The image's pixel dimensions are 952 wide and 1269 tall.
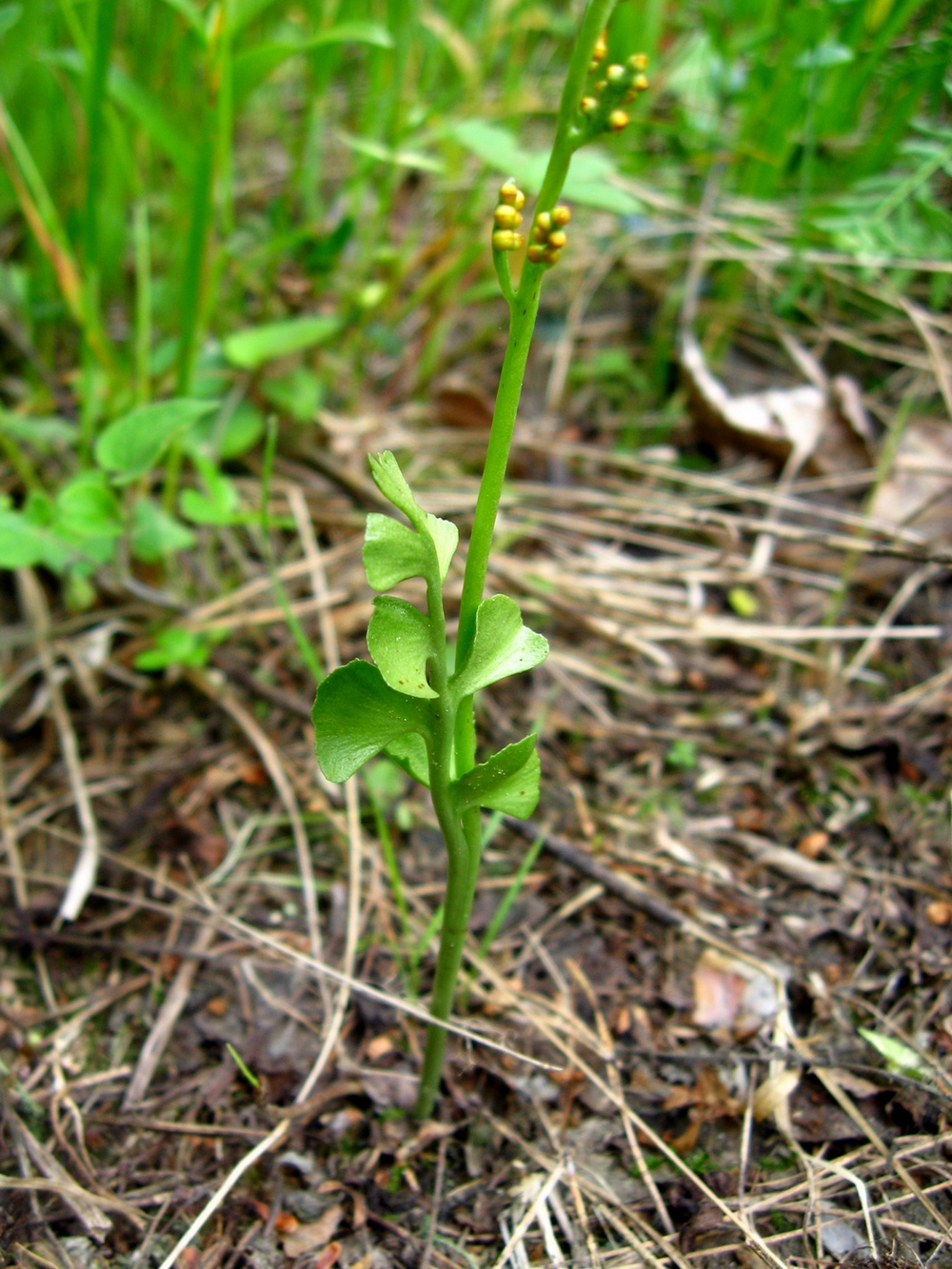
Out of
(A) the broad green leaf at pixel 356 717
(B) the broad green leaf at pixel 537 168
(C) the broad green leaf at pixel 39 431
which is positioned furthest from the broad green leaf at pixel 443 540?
(C) the broad green leaf at pixel 39 431

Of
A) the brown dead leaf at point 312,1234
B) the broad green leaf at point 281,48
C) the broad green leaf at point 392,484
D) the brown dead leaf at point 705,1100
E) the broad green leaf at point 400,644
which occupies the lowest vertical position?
the brown dead leaf at point 312,1234

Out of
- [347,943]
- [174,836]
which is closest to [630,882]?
[347,943]

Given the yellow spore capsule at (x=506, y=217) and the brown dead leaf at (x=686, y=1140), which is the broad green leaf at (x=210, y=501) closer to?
the yellow spore capsule at (x=506, y=217)

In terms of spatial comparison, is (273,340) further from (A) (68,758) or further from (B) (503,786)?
(B) (503,786)

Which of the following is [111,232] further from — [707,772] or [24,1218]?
[24,1218]

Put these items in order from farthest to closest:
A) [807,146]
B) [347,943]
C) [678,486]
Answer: [678,486] → [807,146] → [347,943]

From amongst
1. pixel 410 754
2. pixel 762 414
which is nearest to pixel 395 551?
pixel 410 754

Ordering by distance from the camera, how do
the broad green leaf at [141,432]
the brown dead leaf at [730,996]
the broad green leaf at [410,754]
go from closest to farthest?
the broad green leaf at [410,754] → the brown dead leaf at [730,996] → the broad green leaf at [141,432]
